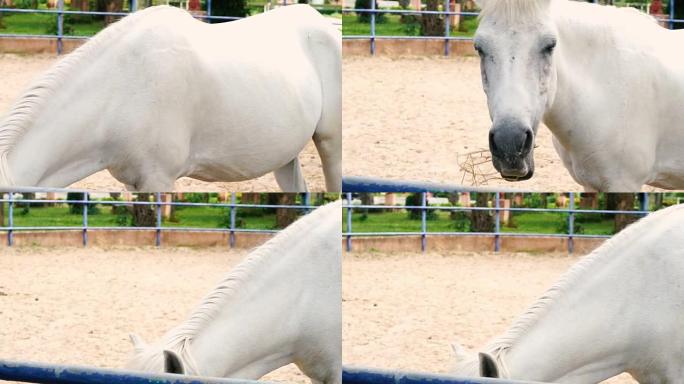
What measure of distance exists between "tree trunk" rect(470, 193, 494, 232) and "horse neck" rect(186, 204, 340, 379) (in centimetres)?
26

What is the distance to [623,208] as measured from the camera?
158cm

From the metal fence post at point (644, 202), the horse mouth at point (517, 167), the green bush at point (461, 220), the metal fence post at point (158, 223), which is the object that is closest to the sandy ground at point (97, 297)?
the metal fence post at point (158, 223)

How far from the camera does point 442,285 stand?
1992 mm

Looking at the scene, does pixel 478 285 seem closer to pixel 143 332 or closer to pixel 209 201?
pixel 209 201

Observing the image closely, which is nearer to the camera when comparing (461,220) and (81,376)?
(81,376)

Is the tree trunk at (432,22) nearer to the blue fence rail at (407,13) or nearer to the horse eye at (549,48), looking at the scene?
the blue fence rail at (407,13)

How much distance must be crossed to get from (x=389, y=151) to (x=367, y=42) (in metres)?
0.31

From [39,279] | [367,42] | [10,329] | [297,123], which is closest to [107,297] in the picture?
[39,279]

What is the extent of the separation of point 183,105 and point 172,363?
1.63ft

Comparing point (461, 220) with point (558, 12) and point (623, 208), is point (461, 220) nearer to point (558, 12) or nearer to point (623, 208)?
point (623, 208)

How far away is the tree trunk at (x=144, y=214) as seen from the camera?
177 cm

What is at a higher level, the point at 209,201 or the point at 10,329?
the point at 209,201

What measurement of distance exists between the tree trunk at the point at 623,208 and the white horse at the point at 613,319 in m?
0.02

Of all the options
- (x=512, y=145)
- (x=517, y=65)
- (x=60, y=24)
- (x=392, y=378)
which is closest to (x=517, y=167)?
(x=512, y=145)
